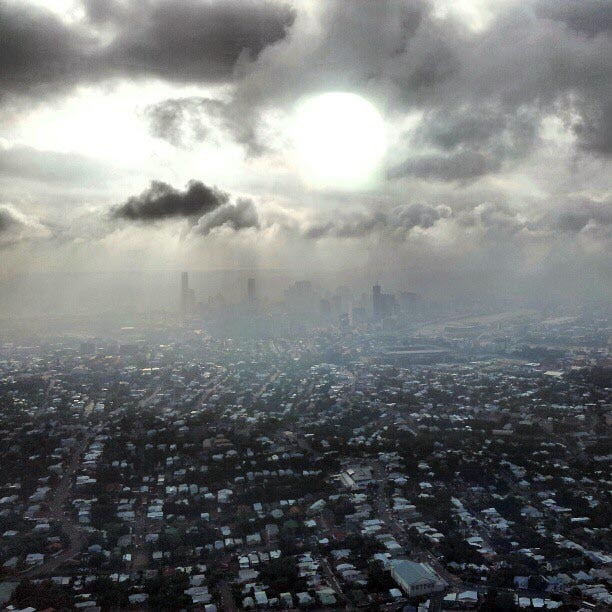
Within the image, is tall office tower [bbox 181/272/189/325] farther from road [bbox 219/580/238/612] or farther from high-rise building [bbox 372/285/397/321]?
road [bbox 219/580/238/612]

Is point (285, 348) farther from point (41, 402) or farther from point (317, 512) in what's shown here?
point (317, 512)

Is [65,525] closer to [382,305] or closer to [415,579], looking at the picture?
[415,579]

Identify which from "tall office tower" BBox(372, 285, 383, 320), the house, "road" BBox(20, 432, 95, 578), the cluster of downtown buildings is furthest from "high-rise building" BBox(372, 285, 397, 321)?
the house

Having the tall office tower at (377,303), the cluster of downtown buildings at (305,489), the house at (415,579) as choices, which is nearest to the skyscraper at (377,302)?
the tall office tower at (377,303)

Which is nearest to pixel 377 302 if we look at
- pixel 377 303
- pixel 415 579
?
pixel 377 303

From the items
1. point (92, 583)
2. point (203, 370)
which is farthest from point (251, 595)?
point (203, 370)

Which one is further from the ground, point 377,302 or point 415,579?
point 377,302
